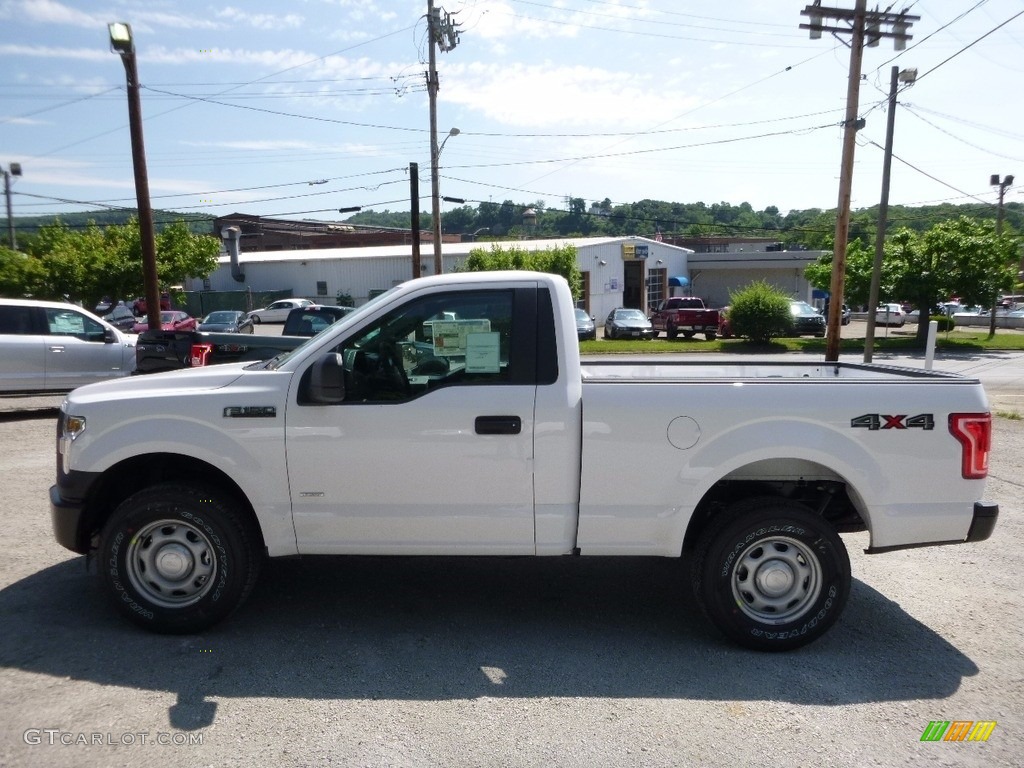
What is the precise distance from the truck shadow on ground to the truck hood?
132cm

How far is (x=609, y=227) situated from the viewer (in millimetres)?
104562

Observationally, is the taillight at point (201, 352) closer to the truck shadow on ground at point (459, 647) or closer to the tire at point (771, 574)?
the truck shadow on ground at point (459, 647)

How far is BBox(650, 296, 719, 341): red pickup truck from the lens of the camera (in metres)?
35.8

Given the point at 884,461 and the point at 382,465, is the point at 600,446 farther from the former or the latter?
the point at 884,461

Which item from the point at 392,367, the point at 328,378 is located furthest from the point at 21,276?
the point at 328,378

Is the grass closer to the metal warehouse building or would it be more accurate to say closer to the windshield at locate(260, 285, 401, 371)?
the metal warehouse building

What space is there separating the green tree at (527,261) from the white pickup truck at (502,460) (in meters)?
29.2

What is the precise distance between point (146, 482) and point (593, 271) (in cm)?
4232

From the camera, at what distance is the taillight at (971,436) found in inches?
169

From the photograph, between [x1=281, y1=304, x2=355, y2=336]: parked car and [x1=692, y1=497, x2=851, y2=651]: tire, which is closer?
[x1=692, y1=497, x2=851, y2=651]: tire

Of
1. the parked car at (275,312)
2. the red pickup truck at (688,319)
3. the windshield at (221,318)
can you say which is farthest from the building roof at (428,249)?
the windshield at (221,318)

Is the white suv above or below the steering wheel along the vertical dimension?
below

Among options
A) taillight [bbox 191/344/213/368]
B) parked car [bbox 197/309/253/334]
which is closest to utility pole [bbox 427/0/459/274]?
parked car [bbox 197/309/253/334]

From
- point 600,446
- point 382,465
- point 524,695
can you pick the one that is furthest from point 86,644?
point 600,446
